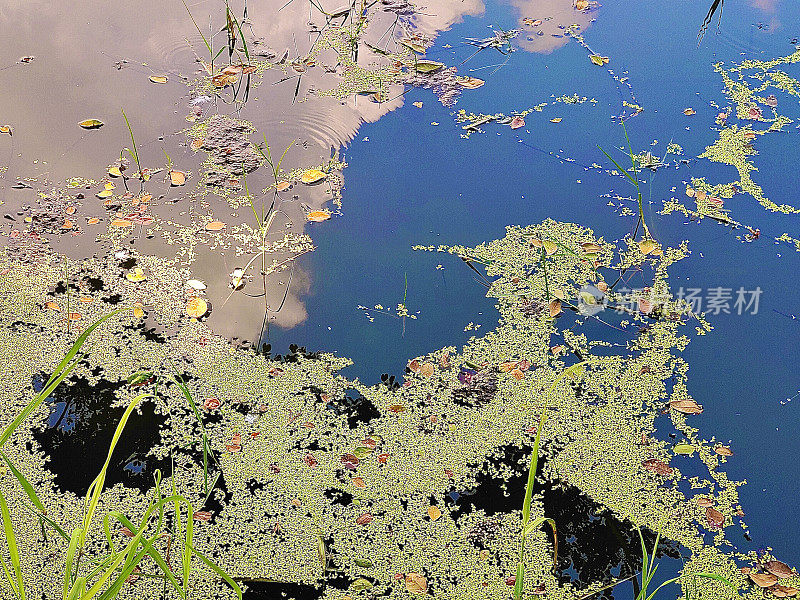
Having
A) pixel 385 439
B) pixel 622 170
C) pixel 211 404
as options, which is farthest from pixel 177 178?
pixel 622 170

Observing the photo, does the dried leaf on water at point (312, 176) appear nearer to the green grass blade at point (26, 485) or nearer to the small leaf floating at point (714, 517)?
the green grass blade at point (26, 485)

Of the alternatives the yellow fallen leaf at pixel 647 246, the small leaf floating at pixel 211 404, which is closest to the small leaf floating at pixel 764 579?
the yellow fallen leaf at pixel 647 246

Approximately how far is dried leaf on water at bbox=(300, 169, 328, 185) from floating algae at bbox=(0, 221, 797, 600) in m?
0.61

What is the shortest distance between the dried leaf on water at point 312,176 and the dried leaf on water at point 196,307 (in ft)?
2.27

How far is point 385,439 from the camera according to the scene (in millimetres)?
1807

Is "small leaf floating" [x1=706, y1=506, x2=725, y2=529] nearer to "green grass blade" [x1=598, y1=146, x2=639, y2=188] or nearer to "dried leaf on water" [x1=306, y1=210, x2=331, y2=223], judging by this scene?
"green grass blade" [x1=598, y1=146, x2=639, y2=188]

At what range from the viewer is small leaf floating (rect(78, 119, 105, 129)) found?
283cm

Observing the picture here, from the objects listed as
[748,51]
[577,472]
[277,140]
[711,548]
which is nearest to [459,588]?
[577,472]

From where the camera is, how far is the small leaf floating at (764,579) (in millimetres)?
1549

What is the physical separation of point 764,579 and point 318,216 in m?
1.72

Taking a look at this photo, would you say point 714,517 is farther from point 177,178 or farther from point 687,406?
point 177,178

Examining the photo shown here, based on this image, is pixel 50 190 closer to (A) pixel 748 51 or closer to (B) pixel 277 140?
(B) pixel 277 140

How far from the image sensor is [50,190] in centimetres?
254

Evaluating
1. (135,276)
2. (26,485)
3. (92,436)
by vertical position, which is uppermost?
(26,485)
